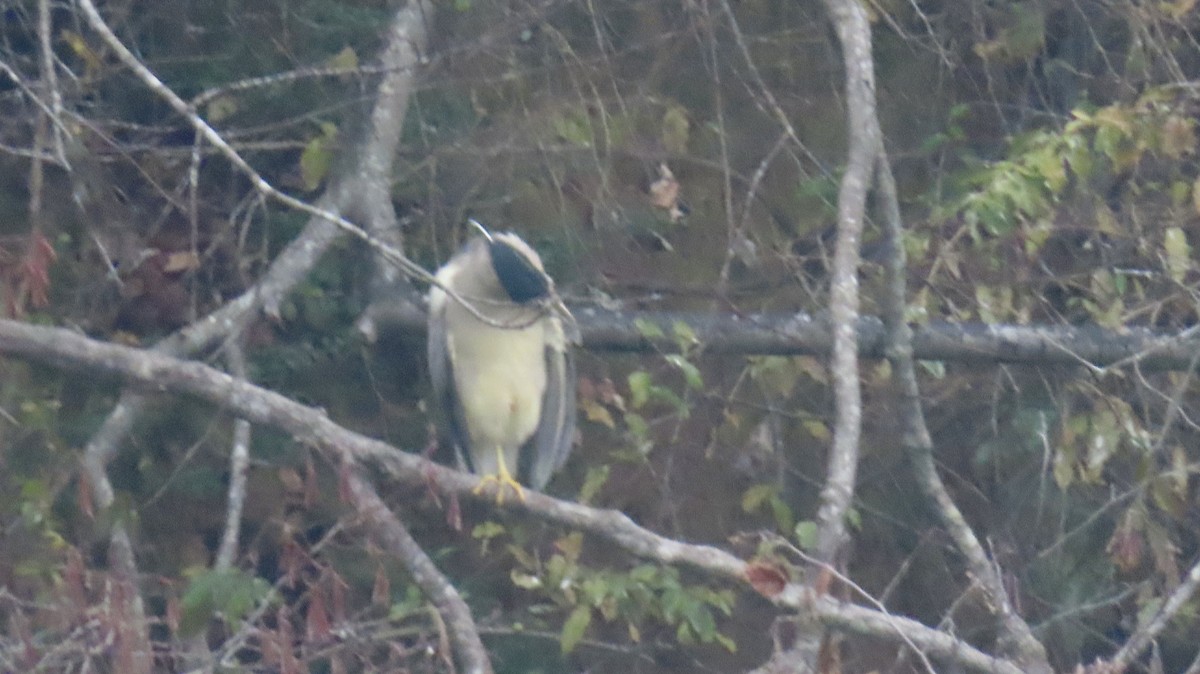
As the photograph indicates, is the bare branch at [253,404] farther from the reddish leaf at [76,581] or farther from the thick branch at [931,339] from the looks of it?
the thick branch at [931,339]

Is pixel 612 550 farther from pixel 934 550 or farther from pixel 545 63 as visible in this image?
pixel 545 63

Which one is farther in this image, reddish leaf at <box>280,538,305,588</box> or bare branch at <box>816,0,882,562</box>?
reddish leaf at <box>280,538,305,588</box>

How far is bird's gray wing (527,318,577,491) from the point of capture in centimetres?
438

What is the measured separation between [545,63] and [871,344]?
115 cm

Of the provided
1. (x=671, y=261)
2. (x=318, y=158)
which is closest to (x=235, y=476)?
(x=318, y=158)

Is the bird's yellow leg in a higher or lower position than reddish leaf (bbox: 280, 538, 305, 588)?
lower

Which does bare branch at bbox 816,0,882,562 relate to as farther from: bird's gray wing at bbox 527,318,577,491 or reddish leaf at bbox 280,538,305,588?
bird's gray wing at bbox 527,318,577,491

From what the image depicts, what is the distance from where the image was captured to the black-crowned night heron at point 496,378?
13.8ft

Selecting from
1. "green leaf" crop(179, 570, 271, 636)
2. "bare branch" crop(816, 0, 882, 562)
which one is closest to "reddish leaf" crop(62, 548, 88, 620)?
"green leaf" crop(179, 570, 271, 636)

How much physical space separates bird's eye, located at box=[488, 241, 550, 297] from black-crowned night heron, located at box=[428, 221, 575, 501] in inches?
3.2

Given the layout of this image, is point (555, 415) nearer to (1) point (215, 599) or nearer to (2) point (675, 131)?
(2) point (675, 131)

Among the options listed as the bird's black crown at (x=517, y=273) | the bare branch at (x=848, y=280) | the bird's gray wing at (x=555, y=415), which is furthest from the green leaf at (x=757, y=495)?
the bare branch at (x=848, y=280)

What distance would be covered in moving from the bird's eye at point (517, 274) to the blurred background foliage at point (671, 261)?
164mm

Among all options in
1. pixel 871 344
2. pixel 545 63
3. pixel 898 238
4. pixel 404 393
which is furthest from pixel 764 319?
pixel 404 393
